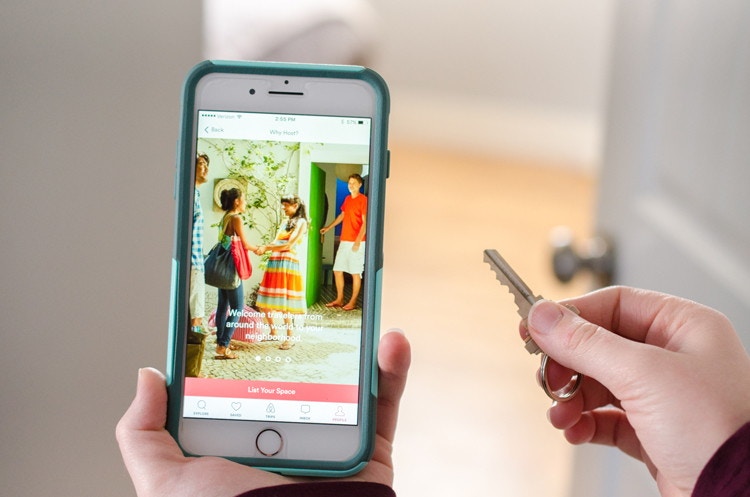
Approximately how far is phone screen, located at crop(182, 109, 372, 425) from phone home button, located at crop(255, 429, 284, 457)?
0.04 ft

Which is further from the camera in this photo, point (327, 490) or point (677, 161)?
point (677, 161)

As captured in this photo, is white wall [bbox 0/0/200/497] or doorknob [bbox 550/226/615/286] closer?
white wall [bbox 0/0/200/497]

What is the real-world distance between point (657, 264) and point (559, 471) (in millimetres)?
882

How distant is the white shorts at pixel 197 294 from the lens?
0.66 metres

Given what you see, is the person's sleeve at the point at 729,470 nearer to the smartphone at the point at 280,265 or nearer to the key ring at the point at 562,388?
the key ring at the point at 562,388

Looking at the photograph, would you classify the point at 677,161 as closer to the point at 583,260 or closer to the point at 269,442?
the point at 583,260

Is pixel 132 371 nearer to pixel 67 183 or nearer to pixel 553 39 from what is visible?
pixel 67 183

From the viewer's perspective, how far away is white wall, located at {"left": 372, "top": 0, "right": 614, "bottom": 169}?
2.82 metres

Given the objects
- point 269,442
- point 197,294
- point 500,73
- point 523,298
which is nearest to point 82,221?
point 197,294

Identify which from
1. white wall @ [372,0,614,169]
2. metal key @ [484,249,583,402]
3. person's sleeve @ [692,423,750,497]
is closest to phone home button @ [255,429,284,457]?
metal key @ [484,249,583,402]

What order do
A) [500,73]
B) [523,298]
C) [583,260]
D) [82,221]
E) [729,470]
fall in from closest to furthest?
1. [729,470]
2. [523,298]
3. [82,221]
4. [583,260]
5. [500,73]

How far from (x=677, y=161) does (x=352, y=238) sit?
37 cm

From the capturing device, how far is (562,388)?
64cm

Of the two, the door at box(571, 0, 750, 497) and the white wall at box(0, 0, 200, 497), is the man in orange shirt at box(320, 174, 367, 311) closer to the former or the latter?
the white wall at box(0, 0, 200, 497)
